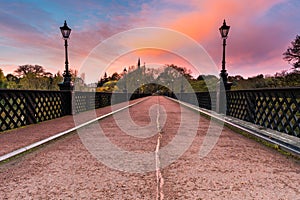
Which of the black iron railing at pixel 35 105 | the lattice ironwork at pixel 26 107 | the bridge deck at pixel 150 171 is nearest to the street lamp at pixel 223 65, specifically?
the bridge deck at pixel 150 171

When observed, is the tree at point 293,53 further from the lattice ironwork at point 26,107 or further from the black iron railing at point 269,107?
the lattice ironwork at point 26,107

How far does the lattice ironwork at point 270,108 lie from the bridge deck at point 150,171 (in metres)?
1.33

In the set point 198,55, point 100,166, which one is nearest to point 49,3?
point 198,55

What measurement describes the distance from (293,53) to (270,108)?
19.5 metres

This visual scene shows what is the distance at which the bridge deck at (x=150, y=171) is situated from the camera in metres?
2.52

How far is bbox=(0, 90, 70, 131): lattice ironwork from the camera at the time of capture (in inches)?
266

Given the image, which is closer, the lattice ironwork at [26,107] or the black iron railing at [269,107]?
the black iron railing at [269,107]


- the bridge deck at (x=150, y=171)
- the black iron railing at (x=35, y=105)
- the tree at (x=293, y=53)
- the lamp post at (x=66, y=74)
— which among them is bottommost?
the bridge deck at (x=150, y=171)

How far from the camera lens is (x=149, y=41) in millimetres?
16406

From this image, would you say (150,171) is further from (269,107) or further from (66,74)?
(66,74)

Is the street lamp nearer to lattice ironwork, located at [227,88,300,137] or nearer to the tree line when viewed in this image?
lattice ironwork, located at [227,88,300,137]

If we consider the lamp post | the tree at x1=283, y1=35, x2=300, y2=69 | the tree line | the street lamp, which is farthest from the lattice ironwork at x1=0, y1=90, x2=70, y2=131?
the tree at x1=283, y1=35, x2=300, y2=69

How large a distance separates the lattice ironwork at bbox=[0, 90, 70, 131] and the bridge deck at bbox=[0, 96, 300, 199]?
112 inches

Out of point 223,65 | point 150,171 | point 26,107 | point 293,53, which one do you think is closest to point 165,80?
point 293,53
